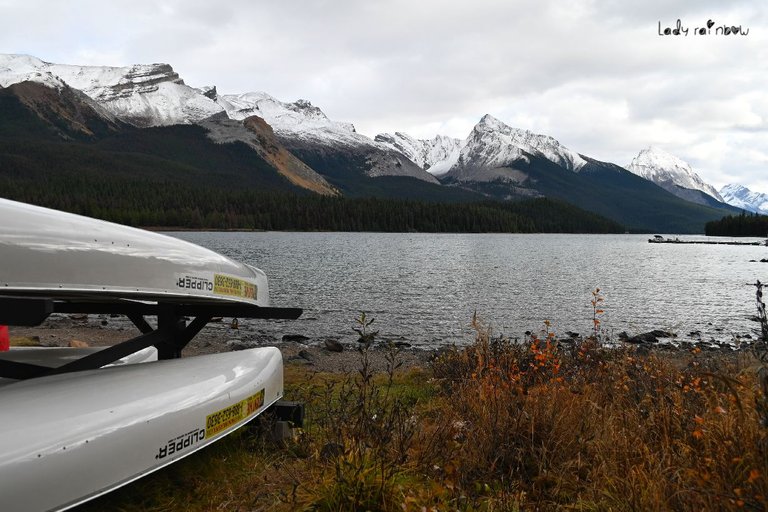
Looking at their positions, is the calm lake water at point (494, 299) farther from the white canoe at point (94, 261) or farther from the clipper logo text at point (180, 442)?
the clipper logo text at point (180, 442)

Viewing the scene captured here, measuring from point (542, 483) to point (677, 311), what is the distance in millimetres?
33596

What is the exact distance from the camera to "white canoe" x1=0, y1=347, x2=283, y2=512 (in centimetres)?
389

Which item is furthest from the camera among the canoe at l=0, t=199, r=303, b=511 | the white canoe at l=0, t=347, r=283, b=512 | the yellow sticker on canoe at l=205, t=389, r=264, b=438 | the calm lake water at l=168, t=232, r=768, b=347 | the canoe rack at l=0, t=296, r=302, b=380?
the calm lake water at l=168, t=232, r=768, b=347

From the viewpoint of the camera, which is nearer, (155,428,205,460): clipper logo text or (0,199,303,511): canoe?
(0,199,303,511): canoe

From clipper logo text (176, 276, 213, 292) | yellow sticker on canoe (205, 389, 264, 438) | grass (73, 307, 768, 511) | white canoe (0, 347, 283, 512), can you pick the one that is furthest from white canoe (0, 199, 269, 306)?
grass (73, 307, 768, 511)

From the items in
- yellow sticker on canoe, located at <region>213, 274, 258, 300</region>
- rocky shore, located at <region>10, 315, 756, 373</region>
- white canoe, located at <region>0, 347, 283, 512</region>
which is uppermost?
yellow sticker on canoe, located at <region>213, 274, 258, 300</region>

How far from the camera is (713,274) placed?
60562 mm

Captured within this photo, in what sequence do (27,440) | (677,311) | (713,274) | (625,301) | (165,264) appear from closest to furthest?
1. (27,440)
2. (165,264)
3. (677,311)
4. (625,301)
5. (713,274)

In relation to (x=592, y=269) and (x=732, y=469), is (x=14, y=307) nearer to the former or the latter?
(x=732, y=469)

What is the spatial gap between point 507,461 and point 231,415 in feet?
8.99

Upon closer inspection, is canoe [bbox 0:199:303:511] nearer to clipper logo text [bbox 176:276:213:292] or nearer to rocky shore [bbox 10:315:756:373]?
clipper logo text [bbox 176:276:213:292]

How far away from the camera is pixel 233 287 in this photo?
6.50m

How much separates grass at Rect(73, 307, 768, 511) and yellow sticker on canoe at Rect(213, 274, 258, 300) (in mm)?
1618

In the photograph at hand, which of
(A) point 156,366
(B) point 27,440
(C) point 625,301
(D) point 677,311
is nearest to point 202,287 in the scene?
(A) point 156,366
